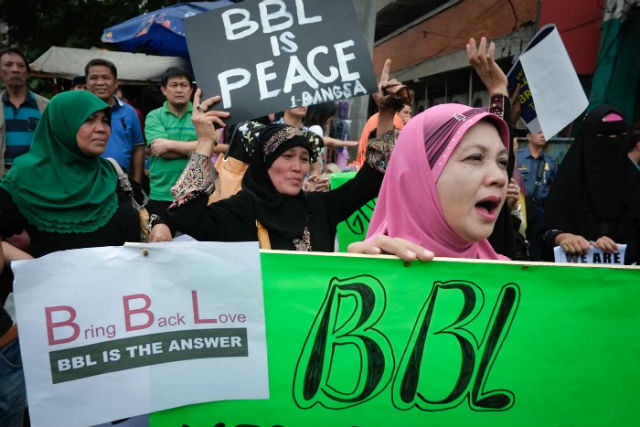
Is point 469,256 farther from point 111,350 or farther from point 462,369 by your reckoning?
point 111,350

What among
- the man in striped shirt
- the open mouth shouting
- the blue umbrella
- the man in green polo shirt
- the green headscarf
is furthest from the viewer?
the blue umbrella

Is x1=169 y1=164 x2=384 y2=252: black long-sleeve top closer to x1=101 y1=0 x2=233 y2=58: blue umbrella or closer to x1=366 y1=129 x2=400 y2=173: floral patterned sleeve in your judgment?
x1=366 y1=129 x2=400 y2=173: floral patterned sleeve

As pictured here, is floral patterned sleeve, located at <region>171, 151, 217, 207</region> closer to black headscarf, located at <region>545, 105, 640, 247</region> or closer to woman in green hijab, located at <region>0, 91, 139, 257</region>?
woman in green hijab, located at <region>0, 91, 139, 257</region>

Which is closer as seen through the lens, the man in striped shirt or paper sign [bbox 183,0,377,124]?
paper sign [bbox 183,0,377,124]

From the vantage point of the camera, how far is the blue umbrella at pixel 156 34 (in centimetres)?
905

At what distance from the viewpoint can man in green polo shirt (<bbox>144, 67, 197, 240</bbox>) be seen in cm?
462

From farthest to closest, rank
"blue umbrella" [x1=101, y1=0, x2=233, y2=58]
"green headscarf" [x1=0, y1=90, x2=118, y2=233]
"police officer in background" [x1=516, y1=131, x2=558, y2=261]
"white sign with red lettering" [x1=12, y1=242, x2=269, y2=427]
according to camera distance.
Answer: "blue umbrella" [x1=101, y1=0, x2=233, y2=58], "police officer in background" [x1=516, y1=131, x2=558, y2=261], "green headscarf" [x1=0, y1=90, x2=118, y2=233], "white sign with red lettering" [x1=12, y1=242, x2=269, y2=427]

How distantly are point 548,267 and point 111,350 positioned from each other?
1298mm

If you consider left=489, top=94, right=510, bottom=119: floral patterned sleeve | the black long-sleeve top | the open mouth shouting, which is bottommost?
the black long-sleeve top

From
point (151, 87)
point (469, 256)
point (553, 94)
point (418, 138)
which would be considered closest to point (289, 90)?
point (418, 138)

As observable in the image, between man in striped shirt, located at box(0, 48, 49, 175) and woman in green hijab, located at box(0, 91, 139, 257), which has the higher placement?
man in striped shirt, located at box(0, 48, 49, 175)

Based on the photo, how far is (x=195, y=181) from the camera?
249 centimetres

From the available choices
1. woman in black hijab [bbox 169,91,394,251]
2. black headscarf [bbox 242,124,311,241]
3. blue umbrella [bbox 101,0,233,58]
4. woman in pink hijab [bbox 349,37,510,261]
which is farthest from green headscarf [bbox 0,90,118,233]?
blue umbrella [bbox 101,0,233,58]

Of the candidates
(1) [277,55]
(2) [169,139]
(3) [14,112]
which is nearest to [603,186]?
(1) [277,55]
